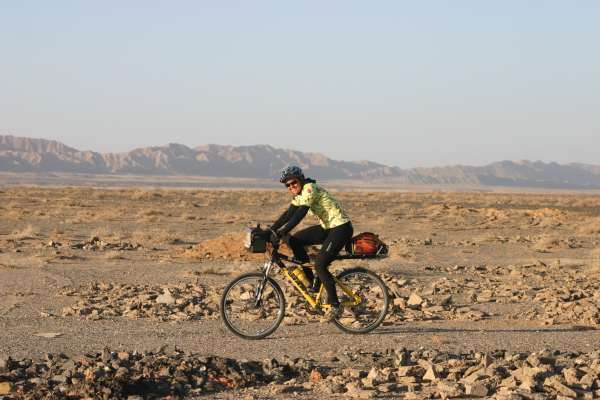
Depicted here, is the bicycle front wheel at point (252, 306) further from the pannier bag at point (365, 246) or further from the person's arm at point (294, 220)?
the pannier bag at point (365, 246)

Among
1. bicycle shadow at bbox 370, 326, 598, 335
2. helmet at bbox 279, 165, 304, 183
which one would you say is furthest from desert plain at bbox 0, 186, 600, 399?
helmet at bbox 279, 165, 304, 183

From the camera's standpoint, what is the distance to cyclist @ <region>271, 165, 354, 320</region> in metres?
10.3

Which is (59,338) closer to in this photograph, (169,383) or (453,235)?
(169,383)

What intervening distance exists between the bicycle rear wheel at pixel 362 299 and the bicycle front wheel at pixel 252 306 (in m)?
0.78

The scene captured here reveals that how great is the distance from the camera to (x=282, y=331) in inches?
448

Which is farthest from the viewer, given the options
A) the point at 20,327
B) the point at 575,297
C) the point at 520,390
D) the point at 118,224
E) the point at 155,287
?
the point at 118,224

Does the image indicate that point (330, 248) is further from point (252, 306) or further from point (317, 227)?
point (252, 306)

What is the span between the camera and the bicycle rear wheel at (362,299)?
10.9 meters

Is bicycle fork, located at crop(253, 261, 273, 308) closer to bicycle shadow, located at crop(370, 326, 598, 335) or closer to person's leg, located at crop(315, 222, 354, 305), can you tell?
person's leg, located at crop(315, 222, 354, 305)

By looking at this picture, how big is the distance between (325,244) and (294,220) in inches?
23.1

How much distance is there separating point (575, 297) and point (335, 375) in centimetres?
722

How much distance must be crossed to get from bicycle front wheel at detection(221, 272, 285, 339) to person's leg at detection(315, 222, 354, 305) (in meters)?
0.61

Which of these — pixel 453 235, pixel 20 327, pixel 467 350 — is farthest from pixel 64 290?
pixel 453 235

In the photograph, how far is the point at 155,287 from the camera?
15766 millimetres
